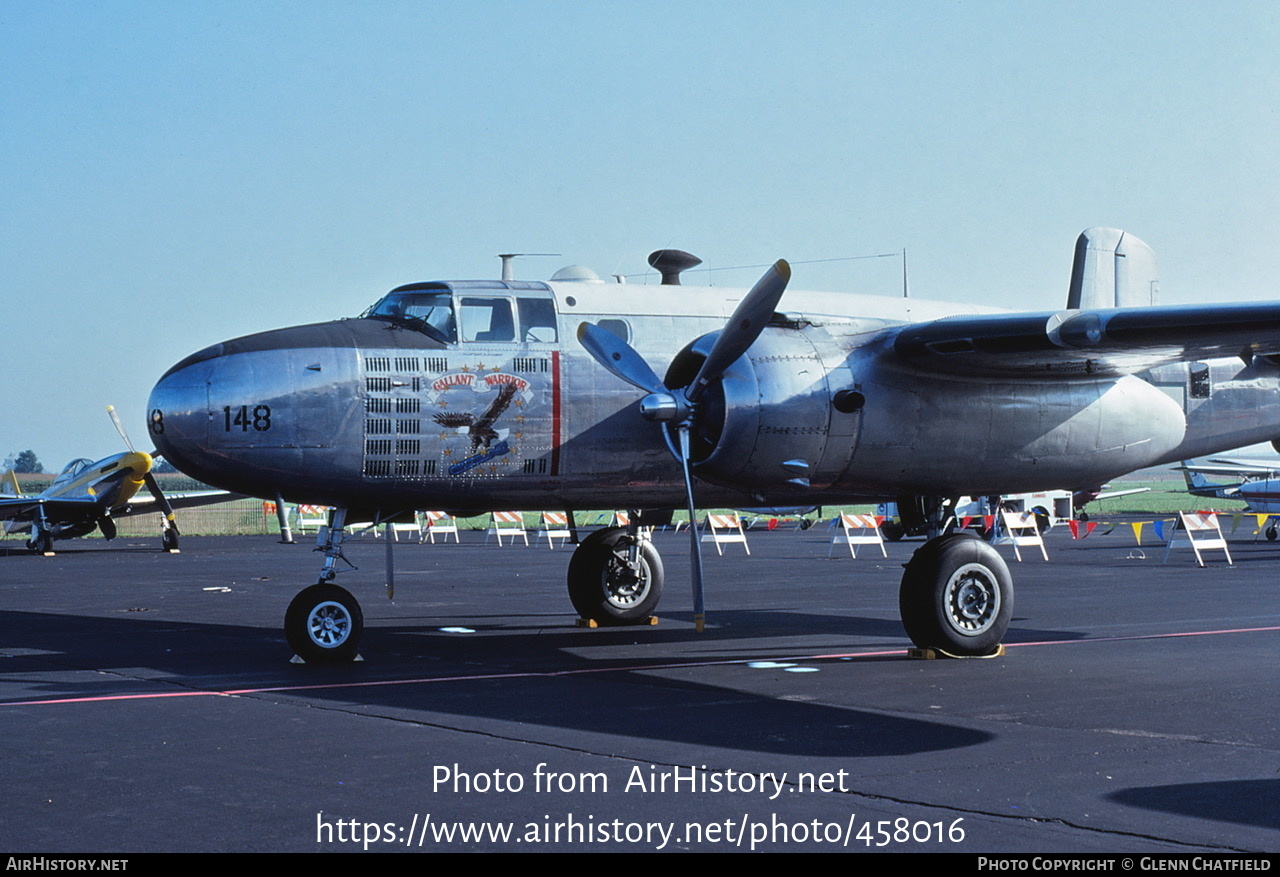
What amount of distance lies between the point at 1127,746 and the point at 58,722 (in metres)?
7.85

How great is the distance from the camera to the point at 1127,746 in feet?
29.6

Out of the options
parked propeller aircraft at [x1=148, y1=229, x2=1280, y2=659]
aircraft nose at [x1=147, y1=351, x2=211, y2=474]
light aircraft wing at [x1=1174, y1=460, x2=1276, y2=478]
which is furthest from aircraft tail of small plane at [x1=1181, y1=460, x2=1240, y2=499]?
aircraft nose at [x1=147, y1=351, x2=211, y2=474]

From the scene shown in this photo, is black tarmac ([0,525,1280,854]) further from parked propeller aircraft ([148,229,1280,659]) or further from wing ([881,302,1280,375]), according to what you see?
wing ([881,302,1280,375])

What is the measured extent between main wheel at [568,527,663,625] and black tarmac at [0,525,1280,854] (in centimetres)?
43

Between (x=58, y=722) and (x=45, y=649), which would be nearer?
(x=58, y=722)

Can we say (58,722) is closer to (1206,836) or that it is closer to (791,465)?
(791,465)

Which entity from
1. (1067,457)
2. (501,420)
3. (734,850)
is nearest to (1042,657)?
(1067,457)

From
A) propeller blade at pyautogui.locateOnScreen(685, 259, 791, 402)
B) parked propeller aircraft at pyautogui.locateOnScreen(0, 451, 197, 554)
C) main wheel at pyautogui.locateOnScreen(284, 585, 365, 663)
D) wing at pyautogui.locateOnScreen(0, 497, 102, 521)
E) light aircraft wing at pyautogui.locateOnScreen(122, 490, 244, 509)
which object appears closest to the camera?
propeller blade at pyautogui.locateOnScreen(685, 259, 791, 402)

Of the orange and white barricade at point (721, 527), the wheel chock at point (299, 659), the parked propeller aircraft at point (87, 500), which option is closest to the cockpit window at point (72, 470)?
the parked propeller aircraft at point (87, 500)

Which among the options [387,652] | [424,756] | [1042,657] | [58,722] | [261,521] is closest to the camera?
[424,756]

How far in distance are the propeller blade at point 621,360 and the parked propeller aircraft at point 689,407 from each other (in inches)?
0.9

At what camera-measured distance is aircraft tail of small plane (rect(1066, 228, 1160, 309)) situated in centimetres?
1769

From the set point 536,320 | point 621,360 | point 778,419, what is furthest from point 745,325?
point 536,320

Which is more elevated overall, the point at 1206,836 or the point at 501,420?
the point at 501,420
